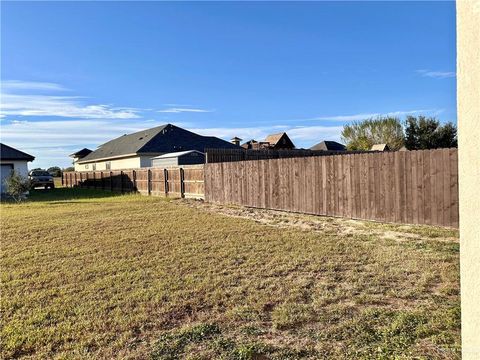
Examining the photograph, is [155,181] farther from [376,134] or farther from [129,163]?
[376,134]

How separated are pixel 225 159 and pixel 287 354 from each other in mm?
15550

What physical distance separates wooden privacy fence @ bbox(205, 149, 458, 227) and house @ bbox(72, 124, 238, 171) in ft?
57.3

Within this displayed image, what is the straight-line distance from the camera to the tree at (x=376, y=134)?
43.9 meters

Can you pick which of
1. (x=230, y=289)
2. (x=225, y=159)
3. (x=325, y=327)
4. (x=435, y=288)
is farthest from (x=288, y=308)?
(x=225, y=159)

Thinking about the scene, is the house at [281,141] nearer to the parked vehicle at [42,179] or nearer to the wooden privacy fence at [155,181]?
the wooden privacy fence at [155,181]

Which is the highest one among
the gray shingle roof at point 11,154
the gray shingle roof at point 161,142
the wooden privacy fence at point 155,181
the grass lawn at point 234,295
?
the gray shingle roof at point 161,142

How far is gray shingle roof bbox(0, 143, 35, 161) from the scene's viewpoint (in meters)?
25.5

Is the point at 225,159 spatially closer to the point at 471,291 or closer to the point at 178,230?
the point at 178,230

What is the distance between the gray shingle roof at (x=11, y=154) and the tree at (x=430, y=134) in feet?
115

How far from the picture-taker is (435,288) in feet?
14.9

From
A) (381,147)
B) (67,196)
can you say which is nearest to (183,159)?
(67,196)

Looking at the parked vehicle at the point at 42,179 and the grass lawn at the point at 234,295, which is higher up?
the parked vehicle at the point at 42,179

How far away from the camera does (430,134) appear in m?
39.0

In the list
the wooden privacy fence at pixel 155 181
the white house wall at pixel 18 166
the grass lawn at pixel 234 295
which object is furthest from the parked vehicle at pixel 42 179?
the grass lawn at pixel 234 295
